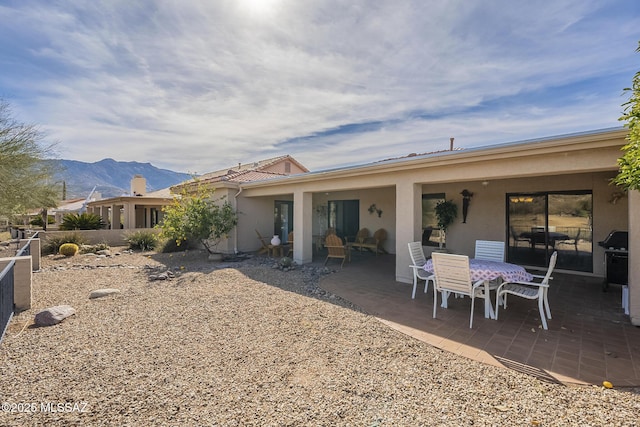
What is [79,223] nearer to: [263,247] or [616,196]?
[263,247]

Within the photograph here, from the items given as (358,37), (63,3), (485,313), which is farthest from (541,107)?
(63,3)

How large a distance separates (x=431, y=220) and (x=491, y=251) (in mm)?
4949

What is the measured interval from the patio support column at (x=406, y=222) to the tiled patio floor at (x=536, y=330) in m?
0.40

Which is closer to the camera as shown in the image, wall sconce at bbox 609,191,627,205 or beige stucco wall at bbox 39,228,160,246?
wall sconce at bbox 609,191,627,205

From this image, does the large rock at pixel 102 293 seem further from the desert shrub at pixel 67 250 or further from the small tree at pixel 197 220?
the desert shrub at pixel 67 250

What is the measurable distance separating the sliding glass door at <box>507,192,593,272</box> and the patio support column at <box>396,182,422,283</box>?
412 cm

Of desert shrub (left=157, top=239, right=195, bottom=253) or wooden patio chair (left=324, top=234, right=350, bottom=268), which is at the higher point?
wooden patio chair (left=324, top=234, right=350, bottom=268)

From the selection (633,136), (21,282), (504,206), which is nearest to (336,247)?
(504,206)

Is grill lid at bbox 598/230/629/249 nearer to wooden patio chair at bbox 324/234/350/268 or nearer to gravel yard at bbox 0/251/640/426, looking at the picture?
gravel yard at bbox 0/251/640/426

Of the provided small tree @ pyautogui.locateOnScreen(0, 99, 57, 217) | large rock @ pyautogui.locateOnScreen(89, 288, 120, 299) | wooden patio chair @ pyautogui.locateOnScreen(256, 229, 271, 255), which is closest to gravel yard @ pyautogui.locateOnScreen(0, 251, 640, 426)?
large rock @ pyautogui.locateOnScreen(89, 288, 120, 299)

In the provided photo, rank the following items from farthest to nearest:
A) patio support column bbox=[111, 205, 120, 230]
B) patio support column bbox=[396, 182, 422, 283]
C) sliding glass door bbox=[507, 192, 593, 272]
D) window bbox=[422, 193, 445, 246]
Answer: patio support column bbox=[111, 205, 120, 230]
window bbox=[422, 193, 445, 246]
sliding glass door bbox=[507, 192, 593, 272]
patio support column bbox=[396, 182, 422, 283]

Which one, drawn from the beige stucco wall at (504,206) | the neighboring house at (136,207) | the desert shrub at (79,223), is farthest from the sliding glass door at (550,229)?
the desert shrub at (79,223)

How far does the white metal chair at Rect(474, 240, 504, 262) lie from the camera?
20.8 feet

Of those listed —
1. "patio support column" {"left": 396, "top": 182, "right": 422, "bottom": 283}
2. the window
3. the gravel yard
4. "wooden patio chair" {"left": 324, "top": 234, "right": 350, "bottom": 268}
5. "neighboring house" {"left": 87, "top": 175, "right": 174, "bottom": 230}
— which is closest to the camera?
the gravel yard
